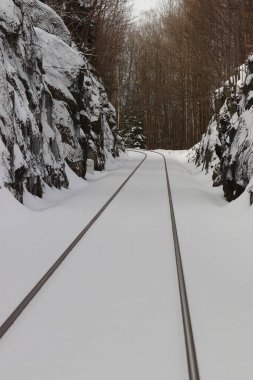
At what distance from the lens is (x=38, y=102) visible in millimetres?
12562

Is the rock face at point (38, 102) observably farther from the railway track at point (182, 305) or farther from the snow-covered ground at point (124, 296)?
the railway track at point (182, 305)

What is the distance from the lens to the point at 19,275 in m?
5.19

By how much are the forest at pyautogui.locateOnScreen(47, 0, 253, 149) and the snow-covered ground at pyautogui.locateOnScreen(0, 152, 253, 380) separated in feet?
21.4

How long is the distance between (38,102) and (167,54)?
110ft

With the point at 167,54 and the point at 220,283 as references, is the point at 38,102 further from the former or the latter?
the point at 167,54

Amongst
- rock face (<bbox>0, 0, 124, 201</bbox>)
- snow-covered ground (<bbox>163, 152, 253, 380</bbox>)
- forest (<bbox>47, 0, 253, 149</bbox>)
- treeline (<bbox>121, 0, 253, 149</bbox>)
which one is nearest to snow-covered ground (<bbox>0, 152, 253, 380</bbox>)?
snow-covered ground (<bbox>163, 152, 253, 380</bbox>)

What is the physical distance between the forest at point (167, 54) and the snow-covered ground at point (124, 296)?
6511 millimetres

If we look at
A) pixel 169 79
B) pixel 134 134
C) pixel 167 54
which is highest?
pixel 167 54

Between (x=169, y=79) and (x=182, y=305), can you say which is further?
(x=169, y=79)

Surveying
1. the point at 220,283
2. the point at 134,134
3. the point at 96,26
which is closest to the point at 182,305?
the point at 220,283

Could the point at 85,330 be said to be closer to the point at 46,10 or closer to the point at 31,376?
the point at 31,376

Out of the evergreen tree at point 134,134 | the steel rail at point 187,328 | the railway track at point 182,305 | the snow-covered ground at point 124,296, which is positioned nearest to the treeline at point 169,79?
the evergreen tree at point 134,134

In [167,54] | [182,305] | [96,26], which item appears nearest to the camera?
[182,305]

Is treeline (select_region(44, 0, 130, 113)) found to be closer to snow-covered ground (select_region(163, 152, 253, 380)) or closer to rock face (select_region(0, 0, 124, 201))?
rock face (select_region(0, 0, 124, 201))
